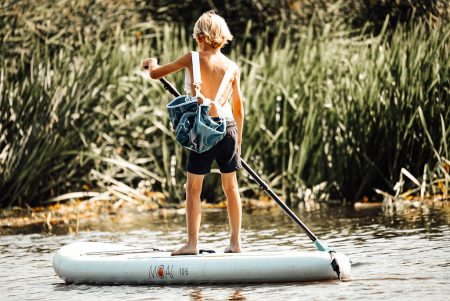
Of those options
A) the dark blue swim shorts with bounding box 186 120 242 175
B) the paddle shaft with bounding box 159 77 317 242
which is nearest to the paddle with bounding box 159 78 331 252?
the paddle shaft with bounding box 159 77 317 242

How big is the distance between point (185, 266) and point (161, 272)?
0.19 metres

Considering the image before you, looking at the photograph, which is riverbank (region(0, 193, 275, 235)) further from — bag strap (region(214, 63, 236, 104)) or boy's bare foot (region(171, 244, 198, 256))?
bag strap (region(214, 63, 236, 104))

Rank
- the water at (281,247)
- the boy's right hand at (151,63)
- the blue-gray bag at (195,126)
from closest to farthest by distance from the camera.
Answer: the water at (281,247) < the blue-gray bag at (195,126) < the boy's right hand at (151,63)

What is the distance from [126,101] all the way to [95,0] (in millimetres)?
2570

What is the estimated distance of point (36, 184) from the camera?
13188 millimetres

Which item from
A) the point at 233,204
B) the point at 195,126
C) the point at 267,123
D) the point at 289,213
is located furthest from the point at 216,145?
the point at 267,123

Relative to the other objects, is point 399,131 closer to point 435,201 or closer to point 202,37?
point 435,201

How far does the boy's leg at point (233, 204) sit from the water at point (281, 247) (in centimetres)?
46

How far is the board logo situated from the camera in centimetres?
793

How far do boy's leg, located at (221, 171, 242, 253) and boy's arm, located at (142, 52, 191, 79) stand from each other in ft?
2.65

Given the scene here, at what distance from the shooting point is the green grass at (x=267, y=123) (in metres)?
12.5

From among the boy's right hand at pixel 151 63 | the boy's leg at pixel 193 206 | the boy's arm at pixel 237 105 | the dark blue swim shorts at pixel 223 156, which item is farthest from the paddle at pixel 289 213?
the boy's right hand at pixel 151 63

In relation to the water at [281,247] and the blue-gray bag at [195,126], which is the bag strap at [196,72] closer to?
the blue-gray bag at [195,126]

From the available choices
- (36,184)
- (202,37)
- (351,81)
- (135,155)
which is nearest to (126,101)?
(135,155)
